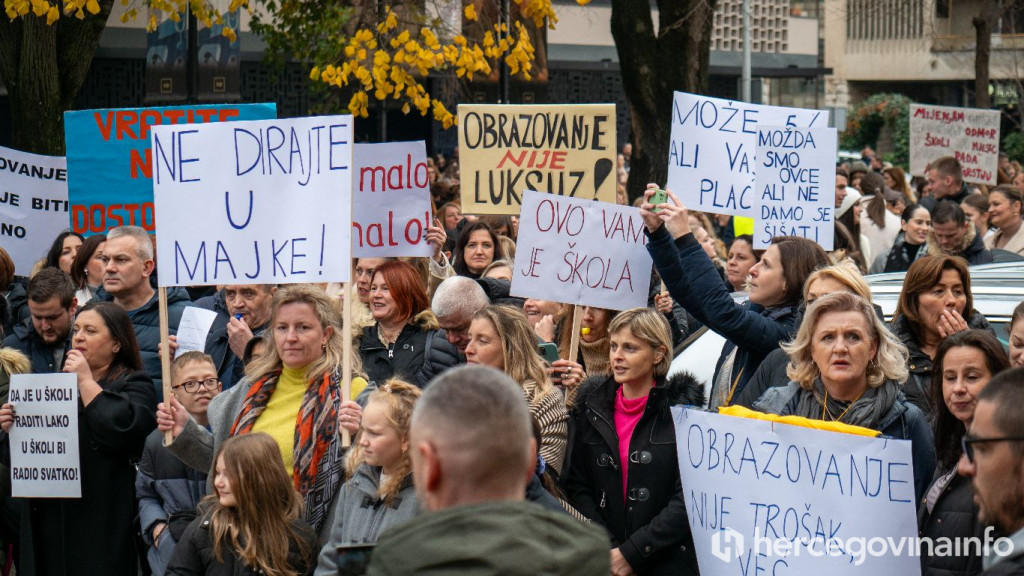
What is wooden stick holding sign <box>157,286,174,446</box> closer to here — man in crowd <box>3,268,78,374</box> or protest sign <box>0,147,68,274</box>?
man in crowd <box>3,268,78,374</box>

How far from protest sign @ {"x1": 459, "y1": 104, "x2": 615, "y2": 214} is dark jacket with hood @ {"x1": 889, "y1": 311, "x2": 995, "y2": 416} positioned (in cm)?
178

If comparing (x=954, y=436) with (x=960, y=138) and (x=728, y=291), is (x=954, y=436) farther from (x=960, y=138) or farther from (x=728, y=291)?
(x=960, y=138)

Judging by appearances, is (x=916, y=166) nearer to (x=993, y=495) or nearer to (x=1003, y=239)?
(x=1003, y=239)

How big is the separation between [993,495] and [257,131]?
3565 millimetres

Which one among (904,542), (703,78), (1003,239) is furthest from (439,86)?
(904,542)

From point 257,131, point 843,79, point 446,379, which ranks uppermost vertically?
point 843,79

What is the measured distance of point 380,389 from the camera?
4730 millimetres

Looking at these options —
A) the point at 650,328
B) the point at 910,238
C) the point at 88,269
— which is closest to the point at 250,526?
the point at 650,328

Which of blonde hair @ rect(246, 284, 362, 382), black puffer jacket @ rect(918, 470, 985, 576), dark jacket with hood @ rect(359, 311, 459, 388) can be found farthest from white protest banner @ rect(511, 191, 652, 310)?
black puffer jacket @ rect(918, 470, 985, 576)

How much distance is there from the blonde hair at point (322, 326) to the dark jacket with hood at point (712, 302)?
1352 millimetres

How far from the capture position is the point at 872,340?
464 centimetres

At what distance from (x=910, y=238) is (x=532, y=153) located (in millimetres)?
4676

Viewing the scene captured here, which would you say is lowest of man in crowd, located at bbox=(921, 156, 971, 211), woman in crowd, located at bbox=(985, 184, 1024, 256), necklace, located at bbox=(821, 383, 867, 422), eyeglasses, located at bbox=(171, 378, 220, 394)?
eyeglasses, located at bbox=(171, 378, 220, 394)

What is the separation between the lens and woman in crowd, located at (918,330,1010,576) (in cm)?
399
